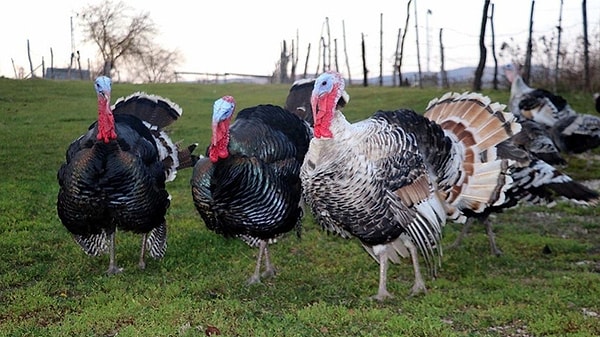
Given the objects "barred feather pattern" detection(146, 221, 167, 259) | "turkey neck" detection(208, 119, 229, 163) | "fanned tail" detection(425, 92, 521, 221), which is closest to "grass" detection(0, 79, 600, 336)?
"barred feather pattern" detection(146, 221, 167, 259)

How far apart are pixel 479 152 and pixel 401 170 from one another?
3.10 feet

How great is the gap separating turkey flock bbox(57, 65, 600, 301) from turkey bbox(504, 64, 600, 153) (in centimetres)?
660

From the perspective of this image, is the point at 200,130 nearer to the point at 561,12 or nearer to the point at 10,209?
the point at 10,209

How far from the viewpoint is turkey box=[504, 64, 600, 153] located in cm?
1274

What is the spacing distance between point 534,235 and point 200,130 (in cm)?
1028

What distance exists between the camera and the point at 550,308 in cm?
523

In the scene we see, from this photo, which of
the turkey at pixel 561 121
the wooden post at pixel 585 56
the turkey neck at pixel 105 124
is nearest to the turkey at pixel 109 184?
the turkey neck at pixel 105 124

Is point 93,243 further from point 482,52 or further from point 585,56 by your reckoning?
point 585,56

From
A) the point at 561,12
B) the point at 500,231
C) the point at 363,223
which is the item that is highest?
the point at 561,12

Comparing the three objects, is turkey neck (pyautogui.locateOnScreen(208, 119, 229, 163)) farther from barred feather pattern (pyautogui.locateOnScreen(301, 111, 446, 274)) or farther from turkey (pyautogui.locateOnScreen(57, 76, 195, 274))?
turkey (pyautogui.locateOnScreen(57, 76, 195, 274))

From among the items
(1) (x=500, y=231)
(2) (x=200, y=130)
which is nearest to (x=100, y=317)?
(1) (x=500, y=231)

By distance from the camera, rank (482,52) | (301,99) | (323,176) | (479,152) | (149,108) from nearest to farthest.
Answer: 1. (323,176)
2. (479,152)
3. (149,108)
4. (301,99)
5. (482,52)

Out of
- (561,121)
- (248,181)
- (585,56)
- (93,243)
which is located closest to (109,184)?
(93,243)

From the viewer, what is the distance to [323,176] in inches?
201
